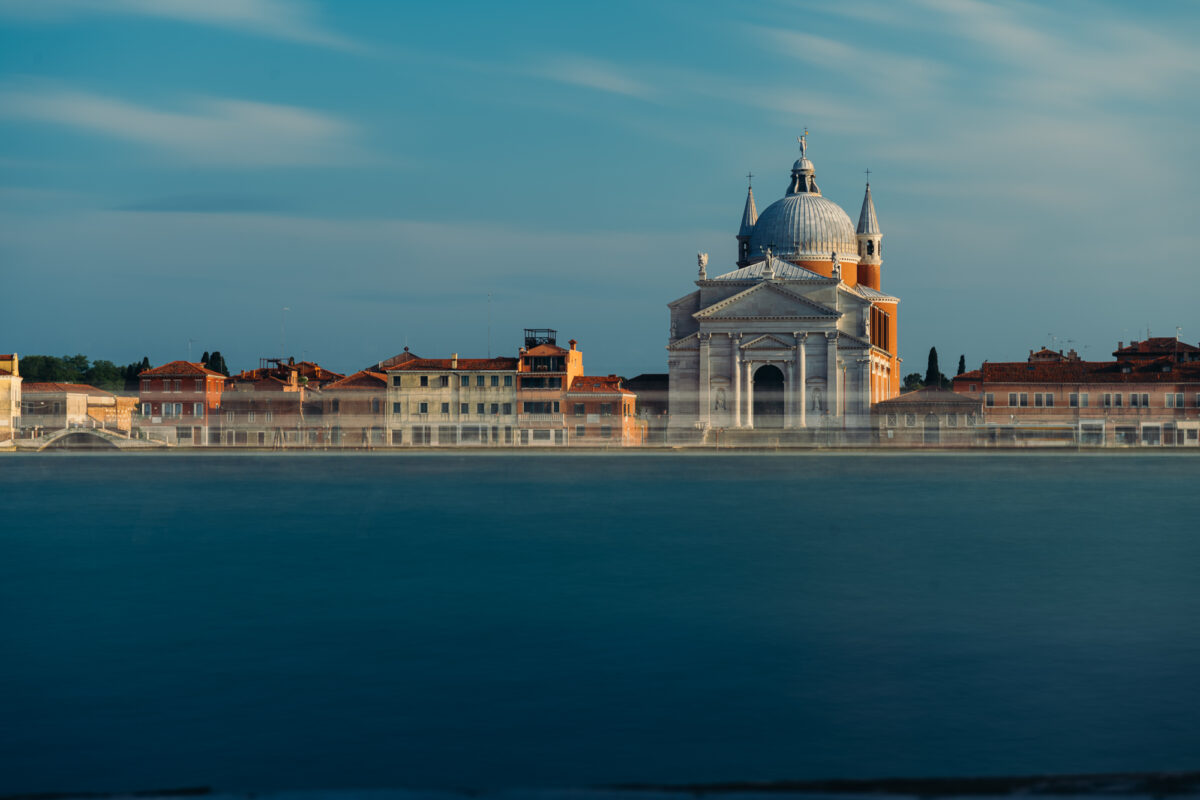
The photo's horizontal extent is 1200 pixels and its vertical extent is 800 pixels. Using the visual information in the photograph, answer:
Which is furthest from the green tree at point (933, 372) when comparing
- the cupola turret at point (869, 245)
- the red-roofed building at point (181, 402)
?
the red-roofed building at point (181, 402)

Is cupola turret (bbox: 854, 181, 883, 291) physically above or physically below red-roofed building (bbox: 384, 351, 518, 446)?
above

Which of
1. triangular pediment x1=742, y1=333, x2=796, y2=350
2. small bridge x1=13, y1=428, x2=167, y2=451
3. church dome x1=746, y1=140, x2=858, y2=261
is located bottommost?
small bridge x1=13, y1=428, x2=167, y2=451

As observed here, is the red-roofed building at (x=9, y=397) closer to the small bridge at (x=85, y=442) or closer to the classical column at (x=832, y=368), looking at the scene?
the small bridge at (x=85, y=442)

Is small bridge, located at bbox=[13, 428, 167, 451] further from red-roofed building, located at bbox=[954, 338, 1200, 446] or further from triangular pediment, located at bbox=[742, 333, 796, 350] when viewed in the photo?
red-roofed building, located at bbox=[954, 338, 1200, 446]

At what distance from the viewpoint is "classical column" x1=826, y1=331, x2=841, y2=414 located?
5506cm

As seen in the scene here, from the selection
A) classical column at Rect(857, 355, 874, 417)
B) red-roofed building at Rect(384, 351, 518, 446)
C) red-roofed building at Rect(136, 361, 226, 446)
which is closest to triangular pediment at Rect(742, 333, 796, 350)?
classical column at Rect(857, 355, 874, 417)

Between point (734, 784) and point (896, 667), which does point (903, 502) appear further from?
point (734, 784)

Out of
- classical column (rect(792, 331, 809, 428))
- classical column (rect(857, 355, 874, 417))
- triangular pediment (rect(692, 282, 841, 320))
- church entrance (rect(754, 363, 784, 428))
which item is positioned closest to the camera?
→ triangular pediment (rect(692, 282, 841, 320))

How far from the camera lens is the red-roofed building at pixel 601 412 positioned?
58.2 metres

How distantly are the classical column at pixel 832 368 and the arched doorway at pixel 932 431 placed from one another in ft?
13.0

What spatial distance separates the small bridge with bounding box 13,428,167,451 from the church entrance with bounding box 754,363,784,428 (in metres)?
26.8

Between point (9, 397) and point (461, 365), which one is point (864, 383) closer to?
point (461, 365)

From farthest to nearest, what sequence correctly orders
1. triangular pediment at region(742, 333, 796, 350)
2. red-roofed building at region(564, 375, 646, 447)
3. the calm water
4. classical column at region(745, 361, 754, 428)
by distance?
red-roofed building at region(564, 375, 646, 447), classical column at region(745, 361, 754, 428), triangular pediment at region(742, 333, 796, 350), the calm water

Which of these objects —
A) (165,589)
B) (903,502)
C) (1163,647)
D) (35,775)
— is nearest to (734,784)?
(35,775)
